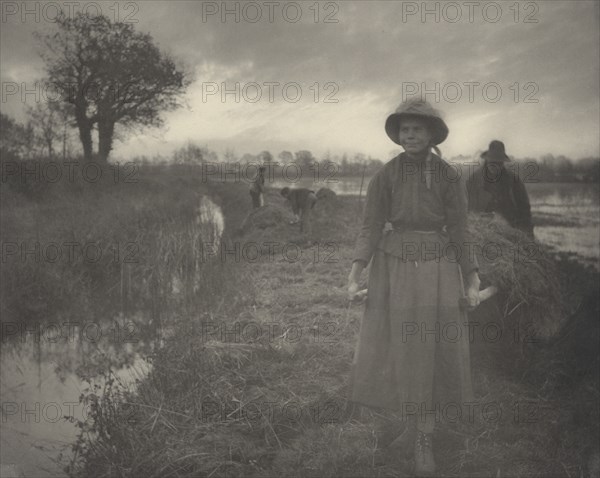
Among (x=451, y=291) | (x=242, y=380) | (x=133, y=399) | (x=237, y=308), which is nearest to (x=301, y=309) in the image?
(x=237, y=308)

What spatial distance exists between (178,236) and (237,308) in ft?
13.9

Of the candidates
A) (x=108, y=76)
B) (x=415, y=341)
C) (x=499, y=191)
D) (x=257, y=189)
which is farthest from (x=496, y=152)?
(x=108, y=76)

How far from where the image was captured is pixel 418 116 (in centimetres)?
255

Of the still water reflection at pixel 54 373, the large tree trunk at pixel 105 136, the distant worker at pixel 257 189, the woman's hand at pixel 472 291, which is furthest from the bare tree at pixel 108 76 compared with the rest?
the woman's hand at pixel 472 291

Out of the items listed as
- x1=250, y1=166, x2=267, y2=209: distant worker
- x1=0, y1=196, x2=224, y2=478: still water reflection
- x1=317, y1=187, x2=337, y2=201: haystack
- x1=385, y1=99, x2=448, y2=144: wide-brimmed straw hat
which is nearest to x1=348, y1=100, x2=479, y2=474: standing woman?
x1=385, y1=99, x2=448, y2=144: wide-brimmed straw hat

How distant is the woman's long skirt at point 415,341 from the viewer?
2.58 metres

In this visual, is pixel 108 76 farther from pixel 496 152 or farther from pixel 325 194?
pixel 496 152

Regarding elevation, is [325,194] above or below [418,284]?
above

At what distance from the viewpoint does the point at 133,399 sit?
3670mm

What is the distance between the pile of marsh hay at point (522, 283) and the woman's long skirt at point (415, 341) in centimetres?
116

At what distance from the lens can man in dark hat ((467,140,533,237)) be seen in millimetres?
4855

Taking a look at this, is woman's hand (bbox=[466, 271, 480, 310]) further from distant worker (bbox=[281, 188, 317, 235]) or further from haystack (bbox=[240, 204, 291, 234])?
haystack (bbox=[240, 204, 291, 234])

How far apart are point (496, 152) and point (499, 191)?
40 cm

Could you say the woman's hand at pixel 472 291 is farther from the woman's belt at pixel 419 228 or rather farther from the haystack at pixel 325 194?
the haystack at pixel 325 194
